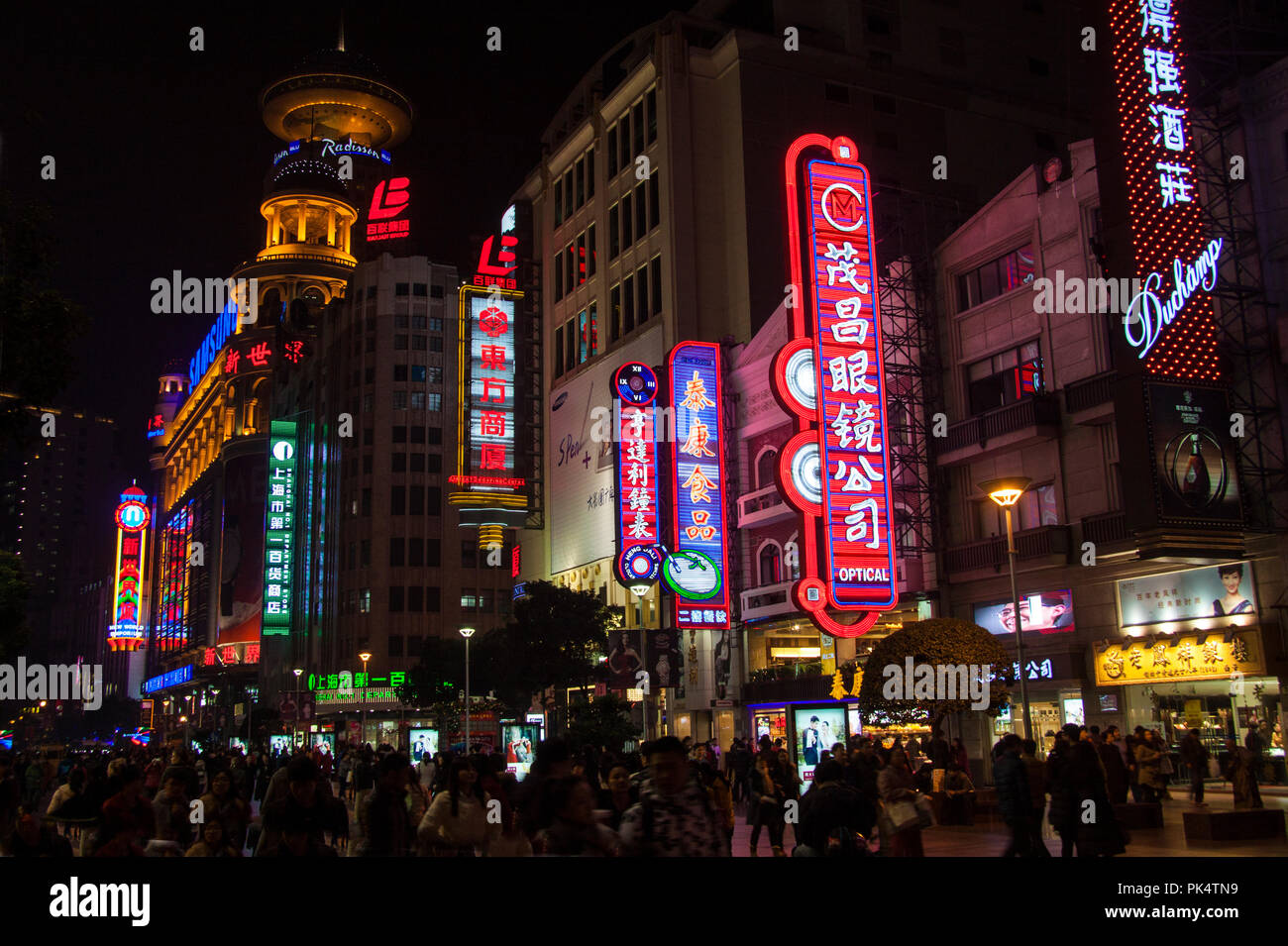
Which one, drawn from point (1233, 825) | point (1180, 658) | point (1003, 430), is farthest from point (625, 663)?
point (1233, 825)

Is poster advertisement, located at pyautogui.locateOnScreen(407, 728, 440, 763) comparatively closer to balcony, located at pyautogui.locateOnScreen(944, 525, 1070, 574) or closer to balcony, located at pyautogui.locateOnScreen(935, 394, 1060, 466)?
balcony, located at pyautogui.locateOnScreen(944, 525, 1070, 574)

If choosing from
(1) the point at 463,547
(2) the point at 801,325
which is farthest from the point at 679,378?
(1) the point at 463,547

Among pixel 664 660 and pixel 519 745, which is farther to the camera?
pixel 519 745

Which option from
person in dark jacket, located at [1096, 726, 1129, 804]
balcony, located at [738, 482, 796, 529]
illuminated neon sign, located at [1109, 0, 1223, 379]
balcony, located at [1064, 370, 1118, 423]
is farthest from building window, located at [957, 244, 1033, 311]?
person in dark jacket, located at [1096, 726, 1129, 804]

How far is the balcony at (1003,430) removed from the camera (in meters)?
30.2

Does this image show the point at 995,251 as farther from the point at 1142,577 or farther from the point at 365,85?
the point at 365,85

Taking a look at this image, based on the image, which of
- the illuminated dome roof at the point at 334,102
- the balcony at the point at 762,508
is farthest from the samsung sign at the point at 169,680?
the balcony at the point at 762,508

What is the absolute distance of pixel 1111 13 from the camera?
2681cm

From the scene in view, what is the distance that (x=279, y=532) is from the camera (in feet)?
346

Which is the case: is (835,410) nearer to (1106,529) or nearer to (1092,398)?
(1092,398)

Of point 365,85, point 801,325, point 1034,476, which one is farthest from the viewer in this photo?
point 365,85

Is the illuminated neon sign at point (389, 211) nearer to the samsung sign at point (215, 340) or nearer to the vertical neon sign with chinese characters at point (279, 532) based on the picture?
the vertical neon sign with chinese characters at point (279, 532)

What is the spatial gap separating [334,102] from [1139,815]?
159892 millimetres

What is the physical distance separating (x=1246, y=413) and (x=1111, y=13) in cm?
970
